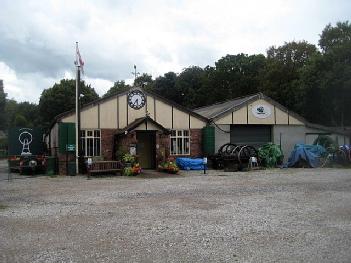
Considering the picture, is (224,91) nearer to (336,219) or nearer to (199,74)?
(199,74)

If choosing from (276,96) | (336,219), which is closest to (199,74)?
(276,96)

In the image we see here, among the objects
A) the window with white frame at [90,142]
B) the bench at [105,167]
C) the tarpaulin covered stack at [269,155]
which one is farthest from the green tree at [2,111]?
the bench at [105,167]

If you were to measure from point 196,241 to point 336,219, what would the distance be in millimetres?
3626

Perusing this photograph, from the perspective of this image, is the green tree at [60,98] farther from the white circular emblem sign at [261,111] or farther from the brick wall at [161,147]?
the brick wall at [161,147]

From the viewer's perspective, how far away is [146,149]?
27.3 meters

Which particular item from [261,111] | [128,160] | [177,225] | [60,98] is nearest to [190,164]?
[128,160]

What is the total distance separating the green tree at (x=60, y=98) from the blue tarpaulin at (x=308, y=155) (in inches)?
1404

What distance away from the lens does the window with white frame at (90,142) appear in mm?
25453

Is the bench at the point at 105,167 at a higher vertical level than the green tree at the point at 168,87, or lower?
lower

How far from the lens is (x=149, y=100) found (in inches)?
1076

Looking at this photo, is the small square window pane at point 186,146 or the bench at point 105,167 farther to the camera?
the small square window pane at point 186,146

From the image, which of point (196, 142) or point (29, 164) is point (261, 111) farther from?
point (29, 164)

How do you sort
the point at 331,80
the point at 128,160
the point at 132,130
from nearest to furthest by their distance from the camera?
the point at 128,160, the point at 132,130, the point at 331,80

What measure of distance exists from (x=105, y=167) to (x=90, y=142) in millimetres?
3841
